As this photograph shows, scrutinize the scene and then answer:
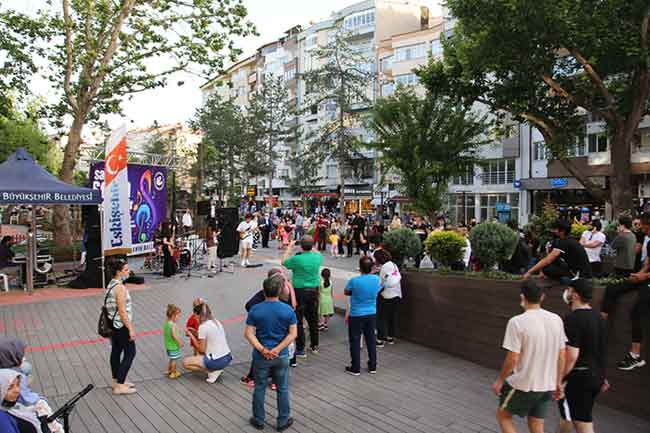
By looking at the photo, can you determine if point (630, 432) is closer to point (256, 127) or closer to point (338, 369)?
point (338, 369)

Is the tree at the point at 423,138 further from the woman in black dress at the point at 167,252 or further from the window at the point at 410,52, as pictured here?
the window at the point at 410,52

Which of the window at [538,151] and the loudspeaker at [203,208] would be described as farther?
the window at [538,151]

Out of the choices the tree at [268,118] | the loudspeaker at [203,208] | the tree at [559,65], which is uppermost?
the tree at [268,118]

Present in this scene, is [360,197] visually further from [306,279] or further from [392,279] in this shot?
[306,279]

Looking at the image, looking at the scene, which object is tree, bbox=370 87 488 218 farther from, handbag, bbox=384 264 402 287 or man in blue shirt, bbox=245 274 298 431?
man in blue shirt, bbox=245 274 298 431

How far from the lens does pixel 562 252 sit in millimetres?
6375

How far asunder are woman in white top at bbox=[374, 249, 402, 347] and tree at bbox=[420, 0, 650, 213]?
Answer: 12737 millimetres

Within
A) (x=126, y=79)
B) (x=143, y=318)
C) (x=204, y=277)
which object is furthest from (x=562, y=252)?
(x=126, y=79)

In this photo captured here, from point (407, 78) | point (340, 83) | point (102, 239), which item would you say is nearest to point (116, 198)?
point (102, 239)

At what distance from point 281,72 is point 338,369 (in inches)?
2558

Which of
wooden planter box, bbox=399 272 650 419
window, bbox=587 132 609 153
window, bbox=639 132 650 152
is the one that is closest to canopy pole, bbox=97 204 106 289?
wooden planter box, bbox=399 272 650 419

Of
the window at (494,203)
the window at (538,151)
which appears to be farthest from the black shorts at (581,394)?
the window at (494,203)

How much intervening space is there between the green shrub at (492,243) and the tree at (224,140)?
126 feet

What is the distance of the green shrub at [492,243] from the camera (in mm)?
8016
